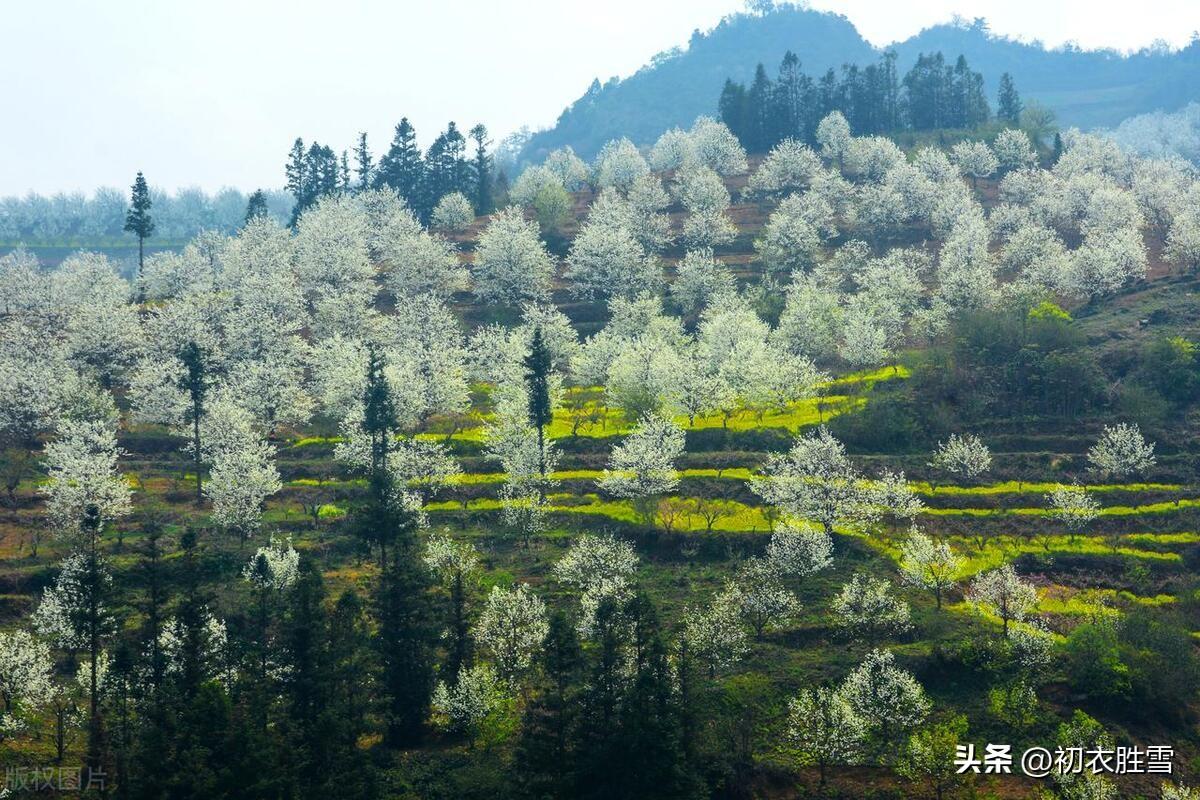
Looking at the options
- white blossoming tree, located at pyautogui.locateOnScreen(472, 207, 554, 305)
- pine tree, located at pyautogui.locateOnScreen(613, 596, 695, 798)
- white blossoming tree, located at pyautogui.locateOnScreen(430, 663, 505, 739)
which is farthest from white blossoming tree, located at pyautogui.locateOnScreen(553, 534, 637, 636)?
white blossoming tree, located at pyautogui.locateOnScreen(472, 207, 554, 305)

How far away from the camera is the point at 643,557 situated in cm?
8575

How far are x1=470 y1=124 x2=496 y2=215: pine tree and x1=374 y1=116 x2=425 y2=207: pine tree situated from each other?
33.2ft

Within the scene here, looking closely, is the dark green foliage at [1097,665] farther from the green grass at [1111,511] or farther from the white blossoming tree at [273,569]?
the white blossoming tree at [273,569]

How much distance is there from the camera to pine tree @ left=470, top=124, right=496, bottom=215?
194m

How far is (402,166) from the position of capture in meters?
194

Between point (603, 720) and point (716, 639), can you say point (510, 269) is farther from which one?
point (603, 720)

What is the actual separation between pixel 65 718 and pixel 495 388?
219 ft

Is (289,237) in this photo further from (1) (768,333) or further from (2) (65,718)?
(2) (65,718)

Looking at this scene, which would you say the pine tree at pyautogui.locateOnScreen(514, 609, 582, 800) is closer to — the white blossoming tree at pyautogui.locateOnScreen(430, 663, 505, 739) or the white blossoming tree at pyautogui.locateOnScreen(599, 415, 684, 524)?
the white blossoming tree at pyautogui.locateOnScreen(430, 663, 505, 739)

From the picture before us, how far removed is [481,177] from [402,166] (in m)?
14.0

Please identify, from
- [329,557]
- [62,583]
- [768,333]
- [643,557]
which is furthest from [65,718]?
[768,333]

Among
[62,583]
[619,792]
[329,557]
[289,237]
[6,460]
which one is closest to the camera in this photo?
[619,792]

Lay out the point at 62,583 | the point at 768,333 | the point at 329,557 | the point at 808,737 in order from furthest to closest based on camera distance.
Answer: the point at 768,333
the point at 329,557
the point at 62,583
the point at 808,737

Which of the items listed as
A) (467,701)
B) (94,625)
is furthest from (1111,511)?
(94,625)
